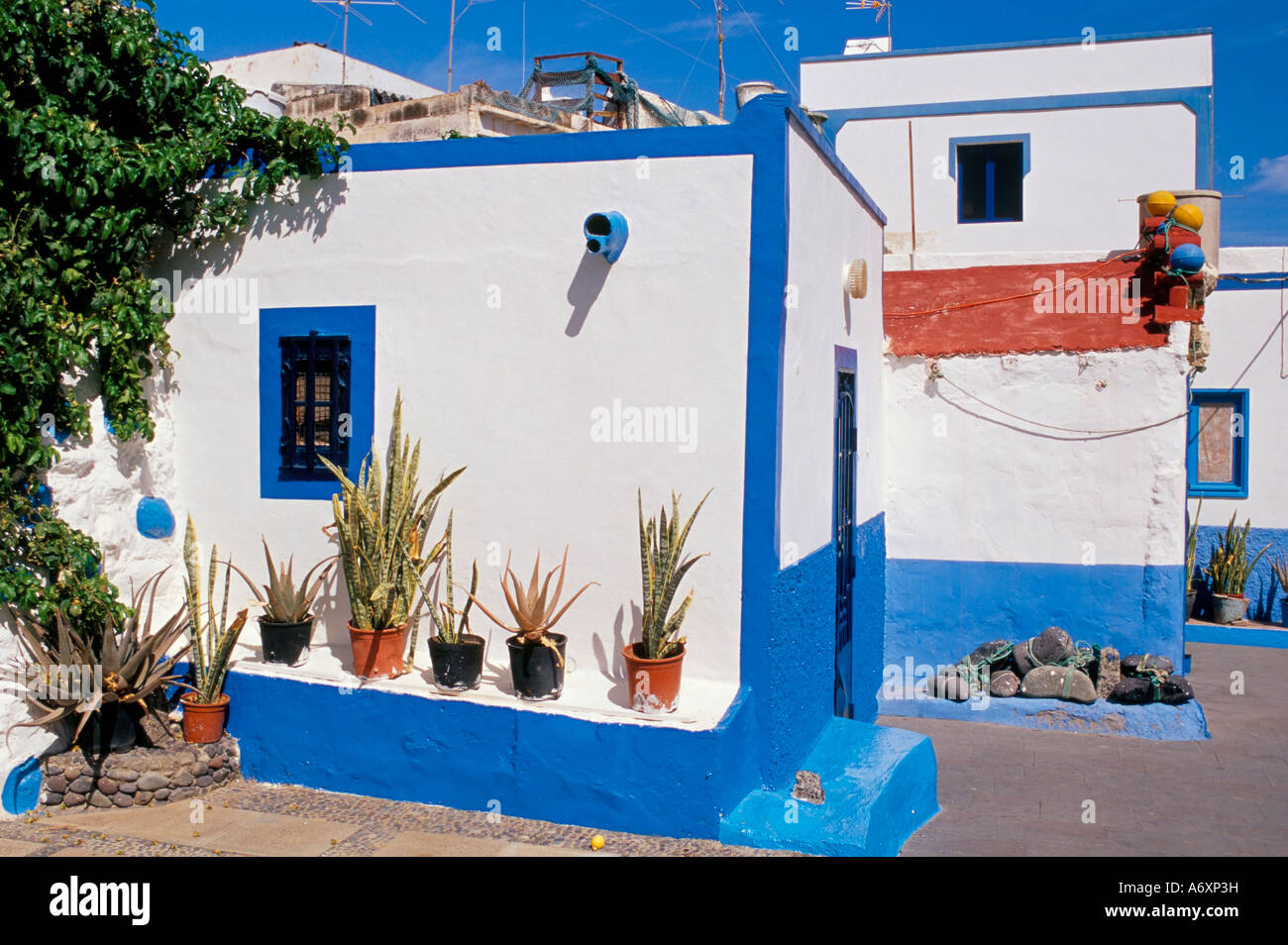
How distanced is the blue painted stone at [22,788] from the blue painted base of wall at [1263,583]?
38.5ft

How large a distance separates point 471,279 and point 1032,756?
5211 millimetres

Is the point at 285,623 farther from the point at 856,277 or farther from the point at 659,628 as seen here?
the point at 856,277

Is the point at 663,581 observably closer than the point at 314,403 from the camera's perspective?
Yes

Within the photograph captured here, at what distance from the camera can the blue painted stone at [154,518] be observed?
6227 millimetres

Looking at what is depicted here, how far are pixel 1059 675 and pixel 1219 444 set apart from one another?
579 cm

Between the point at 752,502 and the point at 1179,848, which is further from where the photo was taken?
the point at 1179,848

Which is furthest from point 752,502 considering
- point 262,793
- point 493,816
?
point 262,793

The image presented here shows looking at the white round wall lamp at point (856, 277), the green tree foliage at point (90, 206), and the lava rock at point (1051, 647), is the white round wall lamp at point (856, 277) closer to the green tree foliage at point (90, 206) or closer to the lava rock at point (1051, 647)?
the green tree foliage at point (90, 206)

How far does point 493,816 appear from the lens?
17.5ft

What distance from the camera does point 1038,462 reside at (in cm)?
897

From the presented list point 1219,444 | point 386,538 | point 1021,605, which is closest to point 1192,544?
point 1219,444

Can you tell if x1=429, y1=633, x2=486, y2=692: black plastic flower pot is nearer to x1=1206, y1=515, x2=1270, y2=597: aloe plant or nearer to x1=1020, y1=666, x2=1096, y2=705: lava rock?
x1=1020, y1=666, x2=1096, y2=705: lava rock
